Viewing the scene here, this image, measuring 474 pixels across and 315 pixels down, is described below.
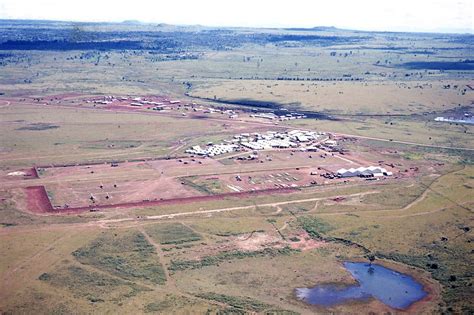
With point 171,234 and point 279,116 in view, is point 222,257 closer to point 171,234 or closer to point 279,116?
point 171,234

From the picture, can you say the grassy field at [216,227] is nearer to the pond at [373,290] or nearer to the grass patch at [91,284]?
the grass patch at [91,284]

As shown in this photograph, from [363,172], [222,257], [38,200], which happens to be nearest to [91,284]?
[222,257]

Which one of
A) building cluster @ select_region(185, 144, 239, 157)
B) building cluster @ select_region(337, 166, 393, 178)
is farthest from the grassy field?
building cluster @ select_region(185, 144, 239, 157)

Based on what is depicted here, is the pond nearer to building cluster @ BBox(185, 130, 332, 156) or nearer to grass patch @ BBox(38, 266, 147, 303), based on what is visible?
grass patch @ BBox(38, 266, 147, 303)

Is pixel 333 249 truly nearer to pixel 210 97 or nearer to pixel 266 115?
pixel 266 115

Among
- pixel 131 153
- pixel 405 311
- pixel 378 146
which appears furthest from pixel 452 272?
pixel 131 153

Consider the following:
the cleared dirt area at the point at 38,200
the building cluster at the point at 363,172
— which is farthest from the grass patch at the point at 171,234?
the building cluster at the point at 363,172
